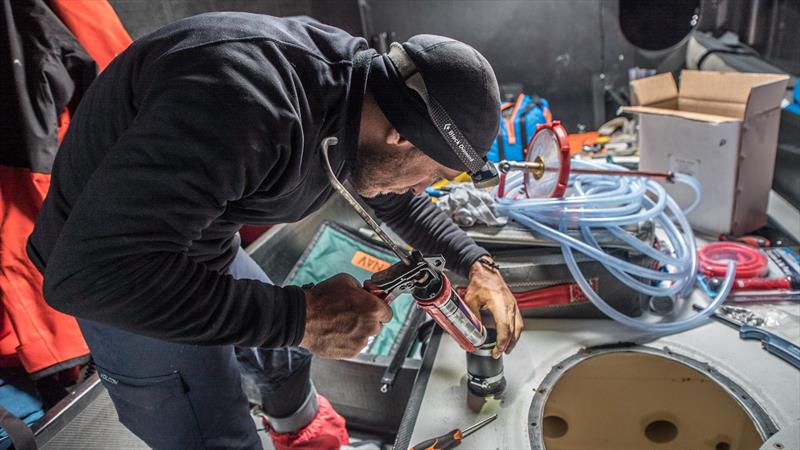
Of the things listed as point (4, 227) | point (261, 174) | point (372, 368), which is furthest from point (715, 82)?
point (4, 227)

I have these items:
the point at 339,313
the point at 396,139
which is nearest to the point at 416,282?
the point at 339,313

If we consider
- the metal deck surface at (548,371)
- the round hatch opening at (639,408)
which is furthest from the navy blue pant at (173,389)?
the round hatch opening at (639,408)

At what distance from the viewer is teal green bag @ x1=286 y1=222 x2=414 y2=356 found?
6.43 ft

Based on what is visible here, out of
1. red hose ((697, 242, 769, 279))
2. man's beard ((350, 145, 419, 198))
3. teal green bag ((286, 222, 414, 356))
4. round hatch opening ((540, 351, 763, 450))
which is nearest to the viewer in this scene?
man's beard ((350, 145, 419, 198))

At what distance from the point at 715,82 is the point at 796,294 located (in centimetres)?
76

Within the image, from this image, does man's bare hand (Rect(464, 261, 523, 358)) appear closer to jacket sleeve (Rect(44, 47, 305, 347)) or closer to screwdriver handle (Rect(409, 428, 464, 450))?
screwdriver handle (Rect(409, 428, 464, 450))

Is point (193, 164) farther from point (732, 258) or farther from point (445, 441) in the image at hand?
point (732, 258)

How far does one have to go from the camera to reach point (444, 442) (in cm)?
112

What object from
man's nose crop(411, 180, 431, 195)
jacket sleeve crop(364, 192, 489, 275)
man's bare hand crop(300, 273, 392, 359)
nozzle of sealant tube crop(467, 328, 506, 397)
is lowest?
nozzle of sealant tube crop(467, 328, 506, 397)

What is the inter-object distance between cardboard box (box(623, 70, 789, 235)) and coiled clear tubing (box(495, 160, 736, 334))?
0.21 m

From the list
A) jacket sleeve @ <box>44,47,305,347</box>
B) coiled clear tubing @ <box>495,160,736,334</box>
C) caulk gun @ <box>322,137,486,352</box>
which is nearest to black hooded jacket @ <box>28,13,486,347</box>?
jacket sleeve @ <box>44,47,305,347</box>

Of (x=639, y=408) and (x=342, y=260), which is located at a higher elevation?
(x=342, y=260)

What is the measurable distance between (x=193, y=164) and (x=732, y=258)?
1615mm

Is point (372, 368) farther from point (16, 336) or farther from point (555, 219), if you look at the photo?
point (16, 336)
